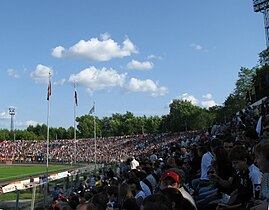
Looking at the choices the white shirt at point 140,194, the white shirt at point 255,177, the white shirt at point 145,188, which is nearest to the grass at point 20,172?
the white shirt at point 145,188

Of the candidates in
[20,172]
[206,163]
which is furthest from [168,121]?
[206,163]

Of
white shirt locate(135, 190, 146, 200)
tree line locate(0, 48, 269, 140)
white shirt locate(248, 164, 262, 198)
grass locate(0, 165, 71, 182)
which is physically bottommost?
grass locate(0, 165, 71, 182)

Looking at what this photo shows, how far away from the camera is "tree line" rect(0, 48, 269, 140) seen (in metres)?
71.9

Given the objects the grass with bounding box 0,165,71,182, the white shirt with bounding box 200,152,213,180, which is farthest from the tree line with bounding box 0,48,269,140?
the white shirt with bounding box 200,152,213,180

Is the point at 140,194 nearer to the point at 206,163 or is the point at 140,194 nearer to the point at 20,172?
the point at 206,163

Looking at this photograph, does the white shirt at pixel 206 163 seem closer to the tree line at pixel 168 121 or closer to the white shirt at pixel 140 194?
the white shirt at pixel 140 194

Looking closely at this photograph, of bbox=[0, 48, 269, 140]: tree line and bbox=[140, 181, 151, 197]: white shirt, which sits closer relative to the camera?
bbox=[140, 181, 151, 197]: white shirt

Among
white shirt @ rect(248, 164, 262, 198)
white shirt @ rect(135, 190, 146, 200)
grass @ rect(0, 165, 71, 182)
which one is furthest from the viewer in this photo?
grass @ rect(0, 165, 71, 182)

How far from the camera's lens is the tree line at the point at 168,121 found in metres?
71.9

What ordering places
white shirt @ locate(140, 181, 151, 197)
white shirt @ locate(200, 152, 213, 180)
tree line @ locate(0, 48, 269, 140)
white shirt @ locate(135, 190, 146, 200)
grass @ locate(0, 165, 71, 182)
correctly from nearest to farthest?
white shirt @ locate(135, 190, 146, 200)
white shirt @ locate(140, 181, 151, 197)
white shirt @ locate(200, 152, 213, 180)
grass @ locate(0, 165, 71, 182)
tree line @ locate(0, 48, 269, 140)

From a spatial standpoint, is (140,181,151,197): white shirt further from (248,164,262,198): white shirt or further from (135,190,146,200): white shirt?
(248,164,262,198): white shirt

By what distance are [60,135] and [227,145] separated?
144 meters

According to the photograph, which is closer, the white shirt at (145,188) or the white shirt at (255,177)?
the white shirt at (255,177)

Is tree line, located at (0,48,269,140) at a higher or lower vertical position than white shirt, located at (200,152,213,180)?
higher
